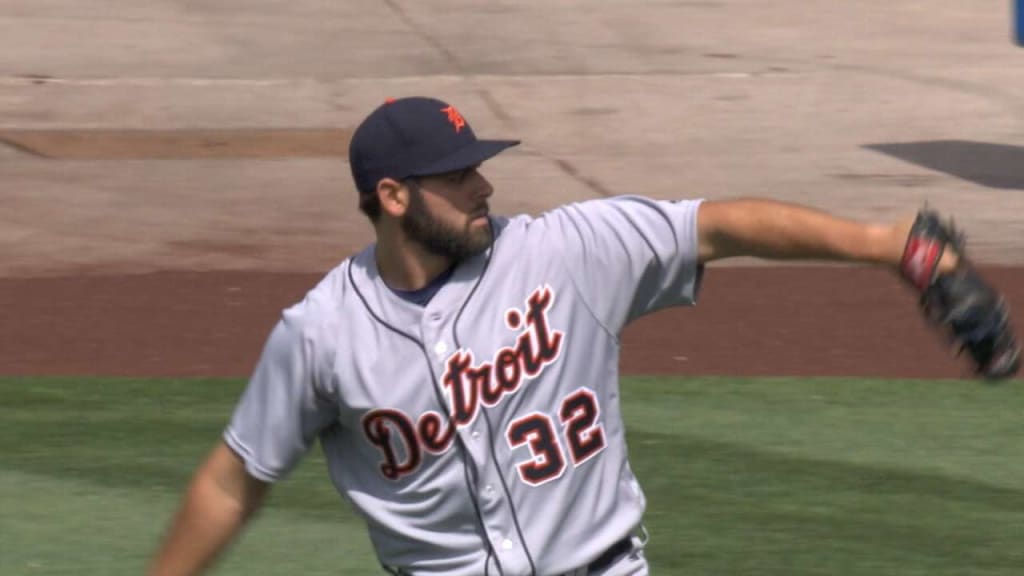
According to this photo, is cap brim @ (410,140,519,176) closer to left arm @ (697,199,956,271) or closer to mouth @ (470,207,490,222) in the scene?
mouth @ (470,207,490,222)

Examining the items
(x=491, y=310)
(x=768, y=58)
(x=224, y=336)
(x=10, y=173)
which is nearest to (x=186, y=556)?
(x=491, y=310)

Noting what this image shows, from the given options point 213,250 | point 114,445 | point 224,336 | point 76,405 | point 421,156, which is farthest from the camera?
point 213,250

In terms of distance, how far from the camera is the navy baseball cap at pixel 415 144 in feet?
13.9

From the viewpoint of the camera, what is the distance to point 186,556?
4363 millimetres

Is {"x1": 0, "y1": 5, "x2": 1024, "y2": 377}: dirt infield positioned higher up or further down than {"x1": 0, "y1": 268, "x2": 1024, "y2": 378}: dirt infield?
further down

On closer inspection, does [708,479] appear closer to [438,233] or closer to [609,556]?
[609,556]

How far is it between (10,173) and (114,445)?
248 inches

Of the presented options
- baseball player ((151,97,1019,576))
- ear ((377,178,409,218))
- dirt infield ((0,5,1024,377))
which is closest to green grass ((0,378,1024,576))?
dirt infield ((0,5,1024,377))

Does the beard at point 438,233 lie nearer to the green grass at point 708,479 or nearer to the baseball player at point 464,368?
the baseball player at point 464,368

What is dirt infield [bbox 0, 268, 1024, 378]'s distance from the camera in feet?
32.3

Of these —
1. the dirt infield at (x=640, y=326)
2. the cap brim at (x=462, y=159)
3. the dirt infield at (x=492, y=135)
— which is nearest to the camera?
the cap brim at (x=462, y=159)

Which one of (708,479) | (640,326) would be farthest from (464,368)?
(640,326)

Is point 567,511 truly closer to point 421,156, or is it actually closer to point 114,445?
point 421,156

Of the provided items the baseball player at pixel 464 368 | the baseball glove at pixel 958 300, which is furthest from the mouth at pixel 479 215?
the baseball glove at pixel 958 300
